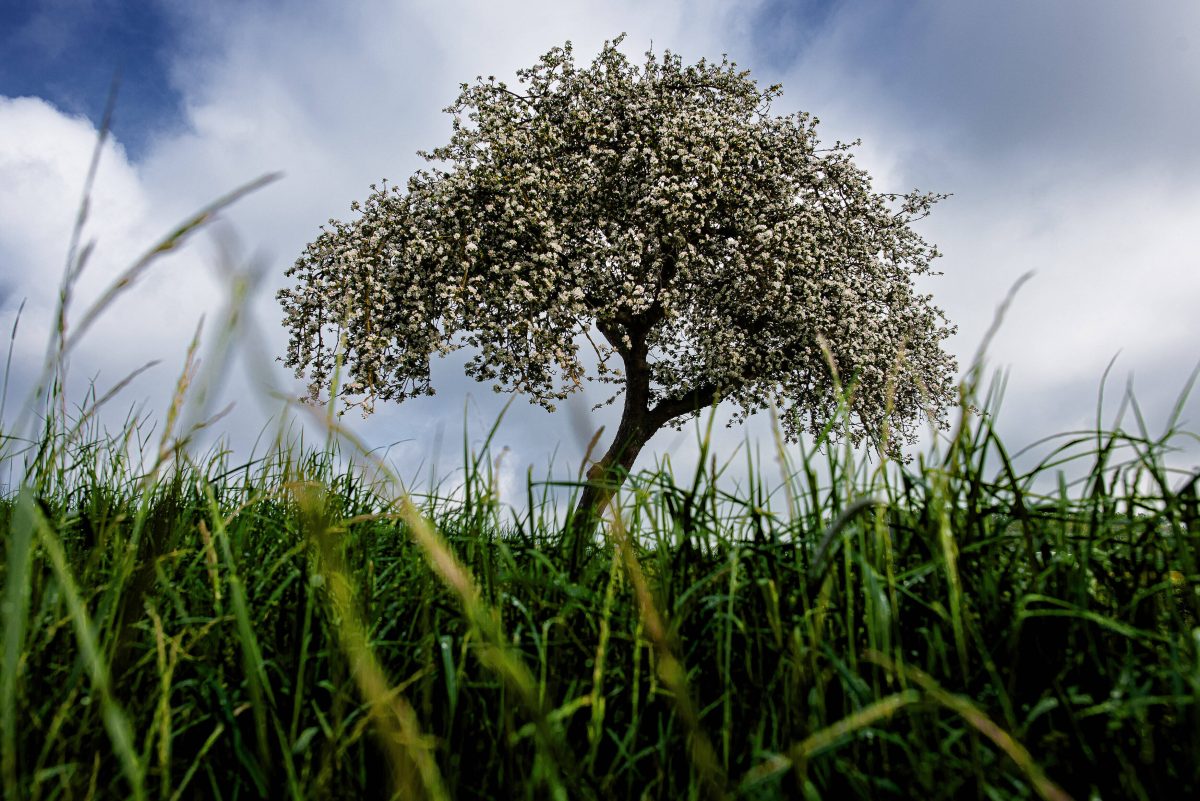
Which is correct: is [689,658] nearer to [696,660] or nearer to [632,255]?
[696,660]

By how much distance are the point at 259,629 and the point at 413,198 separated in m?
14.1

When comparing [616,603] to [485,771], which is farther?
[616,603]

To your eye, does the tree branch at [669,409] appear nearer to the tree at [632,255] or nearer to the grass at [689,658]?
the tree at [632,255]

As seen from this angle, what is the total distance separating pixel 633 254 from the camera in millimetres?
14648

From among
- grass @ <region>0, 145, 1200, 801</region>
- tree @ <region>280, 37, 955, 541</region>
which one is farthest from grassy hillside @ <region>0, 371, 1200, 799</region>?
tree @ <region>280, 37, 955, 541</region>

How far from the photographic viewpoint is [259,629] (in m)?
2.43

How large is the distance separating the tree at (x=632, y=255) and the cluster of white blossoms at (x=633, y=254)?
0.14 ft

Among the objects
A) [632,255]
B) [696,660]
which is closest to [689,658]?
[696,660]

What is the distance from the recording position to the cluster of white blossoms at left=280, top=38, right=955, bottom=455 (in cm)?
1475

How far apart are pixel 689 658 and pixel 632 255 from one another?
1278cm

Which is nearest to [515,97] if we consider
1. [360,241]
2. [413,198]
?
[413,198]

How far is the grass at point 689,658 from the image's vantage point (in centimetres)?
173

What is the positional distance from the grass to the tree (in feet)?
39.0

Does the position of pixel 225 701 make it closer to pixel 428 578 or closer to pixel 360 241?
pixel 428 578
